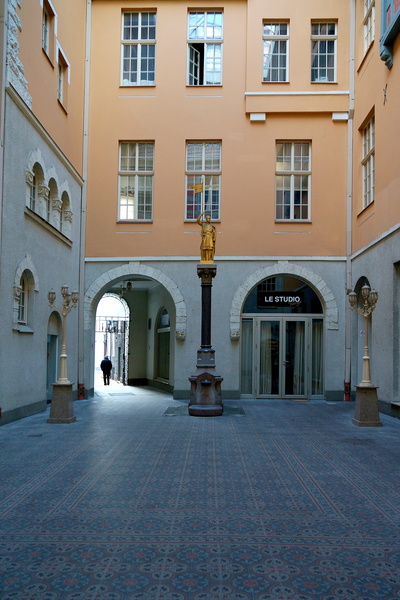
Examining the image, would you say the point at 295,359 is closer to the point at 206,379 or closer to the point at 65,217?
the point at 206,379

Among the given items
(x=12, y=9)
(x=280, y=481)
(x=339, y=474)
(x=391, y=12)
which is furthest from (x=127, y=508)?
(x=391, y=12)

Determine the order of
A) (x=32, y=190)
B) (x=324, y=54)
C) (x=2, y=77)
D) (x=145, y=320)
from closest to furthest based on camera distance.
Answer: (x=2, y=77), (x=32, y=190), (x=324, y=54), (x=145, y=320)

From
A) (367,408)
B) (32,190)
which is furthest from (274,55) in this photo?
(367,408)

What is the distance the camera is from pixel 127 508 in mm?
6223

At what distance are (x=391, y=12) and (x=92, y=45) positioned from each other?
9.24m

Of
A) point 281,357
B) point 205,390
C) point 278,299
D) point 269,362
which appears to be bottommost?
point 205,390

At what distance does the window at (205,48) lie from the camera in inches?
736

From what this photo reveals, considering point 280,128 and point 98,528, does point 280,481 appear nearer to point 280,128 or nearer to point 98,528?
point 98,528

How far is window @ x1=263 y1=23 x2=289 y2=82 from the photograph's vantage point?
18594 millimetres

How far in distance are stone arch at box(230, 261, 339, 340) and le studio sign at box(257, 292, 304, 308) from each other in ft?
1.83

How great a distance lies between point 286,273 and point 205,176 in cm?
383

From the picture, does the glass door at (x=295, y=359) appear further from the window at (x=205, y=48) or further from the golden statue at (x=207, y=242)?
the window at (x=205, y=48)

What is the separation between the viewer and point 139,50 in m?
18.8

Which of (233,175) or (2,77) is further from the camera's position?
(233,175)
